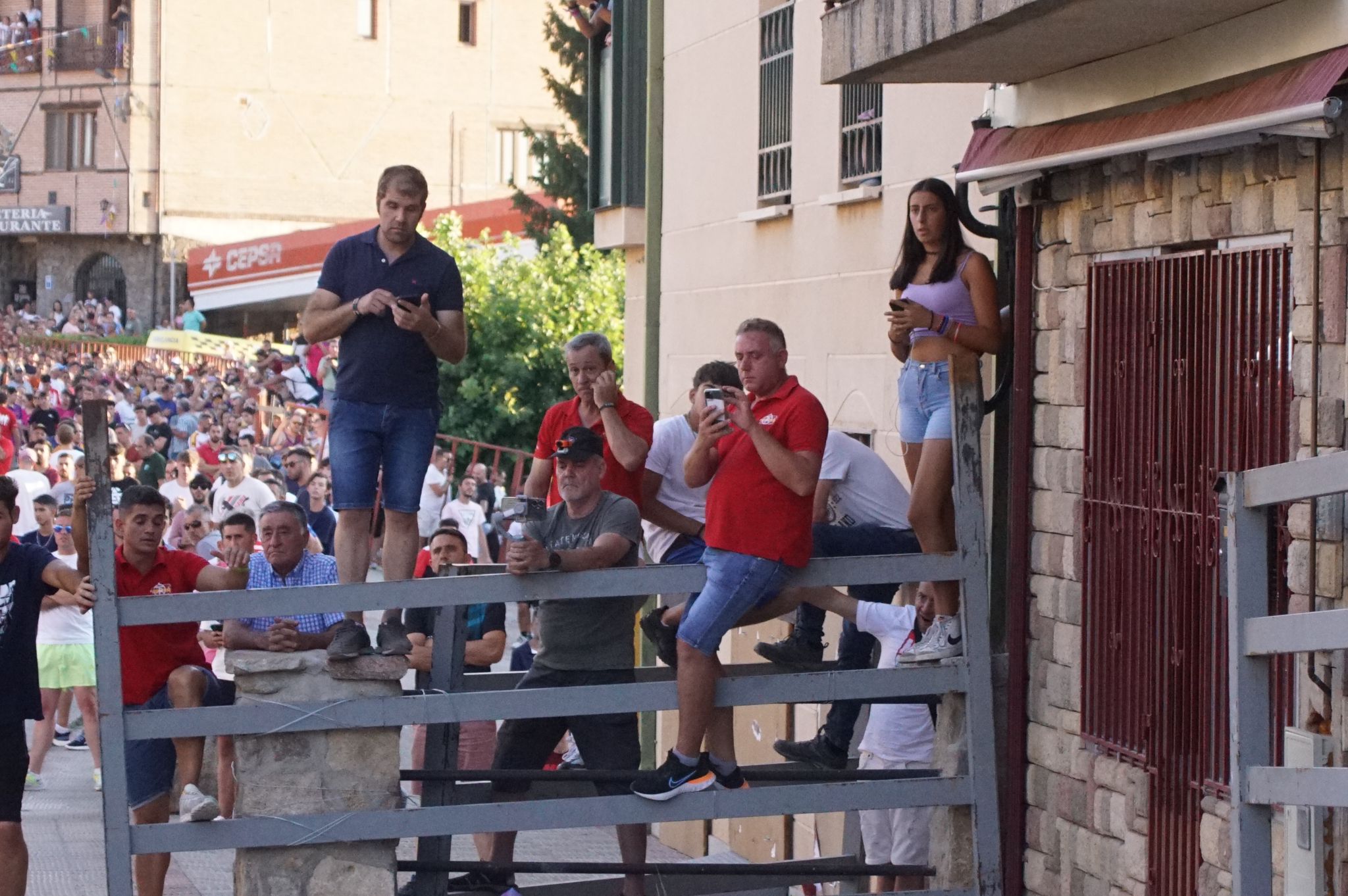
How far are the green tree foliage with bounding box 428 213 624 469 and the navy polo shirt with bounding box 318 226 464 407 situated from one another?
19.9 m

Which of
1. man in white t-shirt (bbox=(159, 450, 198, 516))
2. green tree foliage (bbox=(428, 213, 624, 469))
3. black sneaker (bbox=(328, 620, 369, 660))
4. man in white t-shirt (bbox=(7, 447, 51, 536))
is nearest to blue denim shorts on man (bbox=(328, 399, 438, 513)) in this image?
black sneaker (bbox=(328, 620, 369, 660))

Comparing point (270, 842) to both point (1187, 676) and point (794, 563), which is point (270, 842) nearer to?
point (794, 563)

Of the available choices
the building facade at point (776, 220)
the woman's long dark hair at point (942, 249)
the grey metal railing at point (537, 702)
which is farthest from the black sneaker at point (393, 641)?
the building facade at point (776, 220)

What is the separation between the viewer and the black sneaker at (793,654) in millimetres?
7844

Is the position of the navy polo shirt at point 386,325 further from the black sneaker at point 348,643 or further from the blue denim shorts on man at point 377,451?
the black sneaker at point 348,643

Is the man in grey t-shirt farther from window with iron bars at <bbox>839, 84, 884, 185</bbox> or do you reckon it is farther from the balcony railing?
the balcony railing

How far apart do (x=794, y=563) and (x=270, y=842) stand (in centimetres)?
196

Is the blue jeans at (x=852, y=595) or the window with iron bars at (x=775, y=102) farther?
the window with iron bars at (x=775, y=102)

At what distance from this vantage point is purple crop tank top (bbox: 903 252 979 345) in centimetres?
739

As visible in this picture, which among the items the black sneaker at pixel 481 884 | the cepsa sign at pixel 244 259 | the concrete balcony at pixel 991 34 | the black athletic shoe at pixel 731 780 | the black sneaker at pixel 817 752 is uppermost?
the cepsa sign at pixel 244 259

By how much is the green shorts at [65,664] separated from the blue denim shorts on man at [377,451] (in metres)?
6.25

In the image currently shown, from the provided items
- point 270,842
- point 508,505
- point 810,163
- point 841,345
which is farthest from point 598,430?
point 810,163

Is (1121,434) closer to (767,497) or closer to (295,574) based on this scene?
(767,497)

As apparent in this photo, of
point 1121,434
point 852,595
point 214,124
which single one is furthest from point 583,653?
point 214,124
